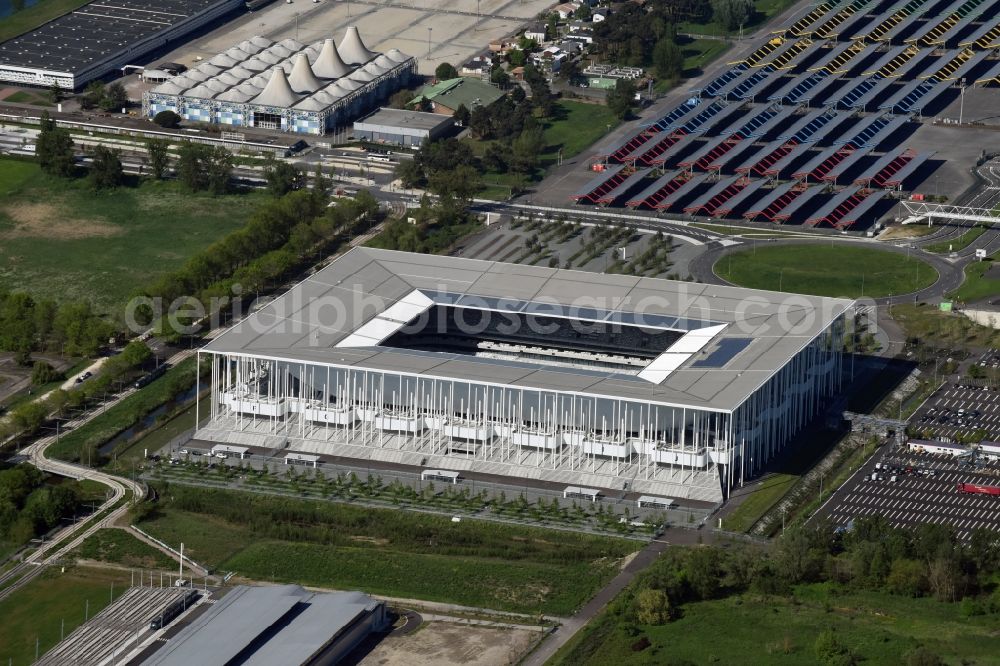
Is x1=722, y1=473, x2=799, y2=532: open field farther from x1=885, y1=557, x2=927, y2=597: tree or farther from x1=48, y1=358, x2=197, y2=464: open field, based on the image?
x1=48, y1=358, x2=197, y2=464: open field

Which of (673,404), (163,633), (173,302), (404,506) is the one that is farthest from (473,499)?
(173,302)

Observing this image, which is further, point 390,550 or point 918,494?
point 918,494

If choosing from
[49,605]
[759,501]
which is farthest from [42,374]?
[759,501]

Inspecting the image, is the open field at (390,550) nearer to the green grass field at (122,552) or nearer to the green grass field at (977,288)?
the green grass field at (122,552)

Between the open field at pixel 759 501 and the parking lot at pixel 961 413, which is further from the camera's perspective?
the parking lot at pixel 961 413

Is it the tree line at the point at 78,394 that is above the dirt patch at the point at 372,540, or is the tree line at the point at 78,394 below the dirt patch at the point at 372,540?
above

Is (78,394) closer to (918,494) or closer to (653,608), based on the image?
(653,608)

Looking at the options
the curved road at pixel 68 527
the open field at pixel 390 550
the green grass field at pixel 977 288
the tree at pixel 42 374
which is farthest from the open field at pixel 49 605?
the green grass field at pixel 977 288
